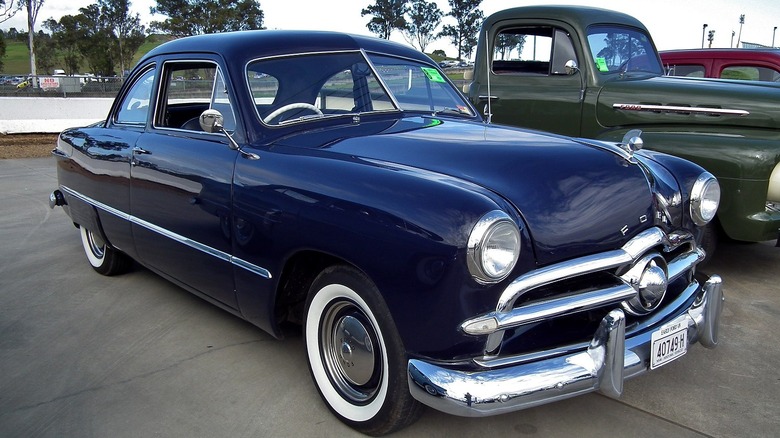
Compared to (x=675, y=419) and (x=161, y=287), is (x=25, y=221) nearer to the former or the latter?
(x=161, y=287)

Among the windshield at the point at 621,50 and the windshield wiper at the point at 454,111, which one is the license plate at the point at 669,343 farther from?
the windshield at the point at 621,50

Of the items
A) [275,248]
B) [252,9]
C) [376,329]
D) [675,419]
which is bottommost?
[675,419]

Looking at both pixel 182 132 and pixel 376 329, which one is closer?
pixel 376 329

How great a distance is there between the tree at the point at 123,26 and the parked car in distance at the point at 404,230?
1996 inches

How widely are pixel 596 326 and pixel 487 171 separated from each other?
72cm

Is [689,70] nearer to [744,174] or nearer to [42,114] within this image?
[744,174]

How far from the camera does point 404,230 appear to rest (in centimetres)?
227

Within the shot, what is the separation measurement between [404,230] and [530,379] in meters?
0.65

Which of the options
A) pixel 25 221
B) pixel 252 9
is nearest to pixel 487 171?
pixel 25 221

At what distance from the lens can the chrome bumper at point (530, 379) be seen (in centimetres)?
A: 214

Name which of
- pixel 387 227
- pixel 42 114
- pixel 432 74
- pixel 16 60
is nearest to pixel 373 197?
pixel 387 227

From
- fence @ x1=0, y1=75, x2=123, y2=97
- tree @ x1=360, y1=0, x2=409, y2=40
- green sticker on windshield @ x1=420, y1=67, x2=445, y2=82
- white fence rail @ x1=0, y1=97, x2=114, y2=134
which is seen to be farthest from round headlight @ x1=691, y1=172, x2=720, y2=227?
tree @ x1=360, y1=0, x2=409, y2=40

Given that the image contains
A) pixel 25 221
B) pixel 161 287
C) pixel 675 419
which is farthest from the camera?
pixel 25 221

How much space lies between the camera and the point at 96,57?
5059 cm
